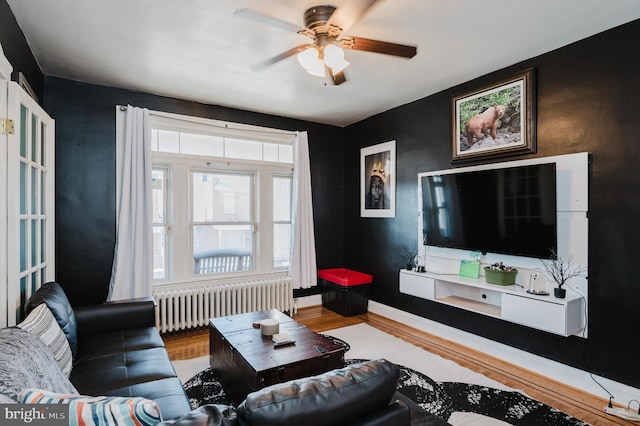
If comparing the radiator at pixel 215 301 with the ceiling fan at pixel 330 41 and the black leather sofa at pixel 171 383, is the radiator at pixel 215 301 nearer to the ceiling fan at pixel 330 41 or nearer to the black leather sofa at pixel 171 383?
the black leather sofa at pixel 171 383

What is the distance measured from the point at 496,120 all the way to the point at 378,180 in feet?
5.60

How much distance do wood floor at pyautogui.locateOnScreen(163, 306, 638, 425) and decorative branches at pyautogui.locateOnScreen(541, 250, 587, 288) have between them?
82cm

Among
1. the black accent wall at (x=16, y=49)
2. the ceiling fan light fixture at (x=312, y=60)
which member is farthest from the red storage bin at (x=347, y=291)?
the black accent wall at (x=16, y=49)

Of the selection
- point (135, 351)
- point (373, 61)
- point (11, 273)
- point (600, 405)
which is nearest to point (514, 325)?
point (600, 405)

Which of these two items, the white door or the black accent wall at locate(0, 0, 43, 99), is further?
the black accent wall at locate(0, 0, 43, 99)

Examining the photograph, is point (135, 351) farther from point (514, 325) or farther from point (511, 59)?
point (511, 59)

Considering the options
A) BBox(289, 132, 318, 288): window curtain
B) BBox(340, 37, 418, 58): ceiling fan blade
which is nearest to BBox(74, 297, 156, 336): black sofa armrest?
BBox(289, 132, 318, 288): window curtain

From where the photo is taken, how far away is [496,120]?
3.17 meters

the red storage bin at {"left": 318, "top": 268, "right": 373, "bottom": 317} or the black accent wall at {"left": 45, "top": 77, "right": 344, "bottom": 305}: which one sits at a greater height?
the black accent wall at {"left": 45, "top": 77, "right": 344, "bottom": 305}

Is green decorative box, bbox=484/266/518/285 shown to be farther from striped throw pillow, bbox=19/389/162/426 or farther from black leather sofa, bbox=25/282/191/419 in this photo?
striped throw pillow, bbox=19/389/162/426

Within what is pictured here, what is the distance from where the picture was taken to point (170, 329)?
370 centimetres

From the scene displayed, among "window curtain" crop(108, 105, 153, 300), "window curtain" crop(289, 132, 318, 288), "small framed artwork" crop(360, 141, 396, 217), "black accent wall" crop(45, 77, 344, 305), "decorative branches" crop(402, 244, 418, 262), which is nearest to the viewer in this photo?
"black accent wall" crop(45, 77, 344, 305)

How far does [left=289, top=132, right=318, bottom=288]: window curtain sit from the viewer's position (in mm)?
4605

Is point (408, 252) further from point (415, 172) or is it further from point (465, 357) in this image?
point (465, 357)
